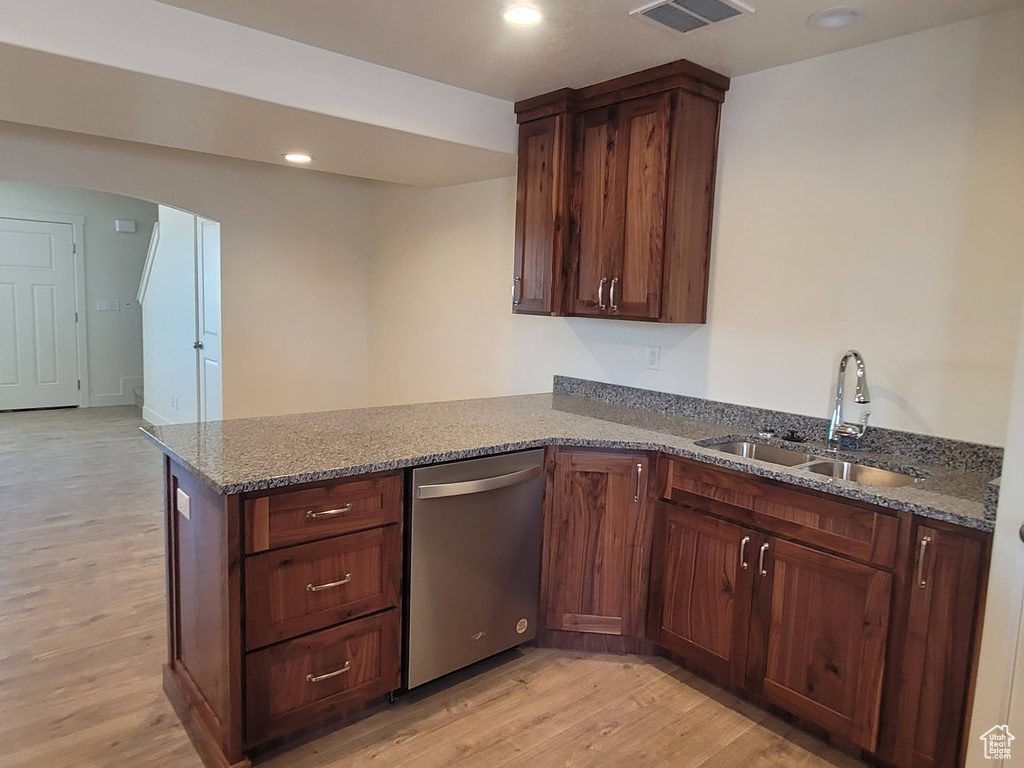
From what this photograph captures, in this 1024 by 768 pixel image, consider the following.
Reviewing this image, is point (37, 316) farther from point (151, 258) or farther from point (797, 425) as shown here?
point (797, 425)

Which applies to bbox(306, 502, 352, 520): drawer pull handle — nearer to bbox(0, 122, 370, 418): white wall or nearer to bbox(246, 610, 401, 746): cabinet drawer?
bbox(246, 610, 401, 746): cabinet drawer

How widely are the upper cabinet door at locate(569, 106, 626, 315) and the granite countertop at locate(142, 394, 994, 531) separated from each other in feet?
1.84

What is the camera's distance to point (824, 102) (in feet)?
8.27

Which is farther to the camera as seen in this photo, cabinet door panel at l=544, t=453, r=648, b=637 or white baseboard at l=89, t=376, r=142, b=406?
white baseboard at l=89, t=376, r=142, b=406

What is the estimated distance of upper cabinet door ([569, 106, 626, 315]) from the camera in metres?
2.90

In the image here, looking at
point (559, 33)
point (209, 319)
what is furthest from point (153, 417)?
point (559, 33)

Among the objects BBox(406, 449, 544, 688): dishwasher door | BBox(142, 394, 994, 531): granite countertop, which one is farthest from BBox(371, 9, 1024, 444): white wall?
BBox(406, 449, 544, 688): dishwasher door

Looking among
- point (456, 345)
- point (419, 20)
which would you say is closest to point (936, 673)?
point (419, 20)

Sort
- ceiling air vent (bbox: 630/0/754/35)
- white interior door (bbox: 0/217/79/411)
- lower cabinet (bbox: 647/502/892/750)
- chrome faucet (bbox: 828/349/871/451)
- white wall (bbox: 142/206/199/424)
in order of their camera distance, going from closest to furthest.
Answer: lower cabinet (bbox: 647/502/892/750) → ceiling air vent (bbox: 630/0/754/35) → chrome faucet (bbox: 828/349/871/451) → white wall (bbox: 142/206/199/424) → white interior door (bbox: 0/217/79/411)

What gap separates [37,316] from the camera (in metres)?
7.06

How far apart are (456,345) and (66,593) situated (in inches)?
96.7

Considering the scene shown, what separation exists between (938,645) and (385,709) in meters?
1.67

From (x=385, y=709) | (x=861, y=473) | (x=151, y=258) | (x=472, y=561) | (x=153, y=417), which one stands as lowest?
(x=385, y=709)

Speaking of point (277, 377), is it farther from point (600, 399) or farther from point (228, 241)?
point (600, 399)
